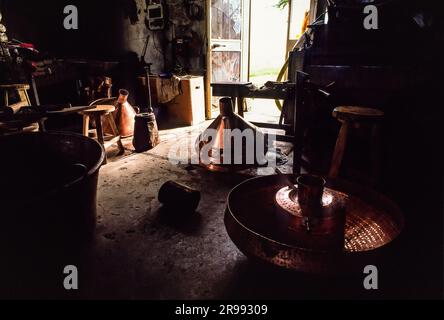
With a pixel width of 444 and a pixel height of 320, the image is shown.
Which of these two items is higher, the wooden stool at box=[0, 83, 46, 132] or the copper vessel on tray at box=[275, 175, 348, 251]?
the wooden stool at box=[0, 83, 46, 132]

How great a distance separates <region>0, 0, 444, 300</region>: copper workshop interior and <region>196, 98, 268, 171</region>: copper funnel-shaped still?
23 millimetres

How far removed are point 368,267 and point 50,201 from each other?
1.98 metres

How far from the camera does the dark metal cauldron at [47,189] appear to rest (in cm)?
160

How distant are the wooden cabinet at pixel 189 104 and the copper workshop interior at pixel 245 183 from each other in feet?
4.45

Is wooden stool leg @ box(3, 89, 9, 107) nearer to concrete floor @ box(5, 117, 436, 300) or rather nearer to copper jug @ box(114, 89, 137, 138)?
copper jug @ box(114, 89, 137, 138)

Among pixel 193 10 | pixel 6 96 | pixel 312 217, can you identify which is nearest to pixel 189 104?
pixel 193 10

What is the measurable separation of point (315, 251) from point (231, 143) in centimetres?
291

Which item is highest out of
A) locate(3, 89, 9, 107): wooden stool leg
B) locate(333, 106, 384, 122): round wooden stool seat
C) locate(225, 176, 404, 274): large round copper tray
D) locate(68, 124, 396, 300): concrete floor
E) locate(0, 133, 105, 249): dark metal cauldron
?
locate(3, 89, 9, 107): wooden stool leg

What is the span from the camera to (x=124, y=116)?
6.01 meters

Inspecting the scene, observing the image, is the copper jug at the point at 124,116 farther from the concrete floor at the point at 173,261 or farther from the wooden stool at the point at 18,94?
the concrete floor at the point at 173,261

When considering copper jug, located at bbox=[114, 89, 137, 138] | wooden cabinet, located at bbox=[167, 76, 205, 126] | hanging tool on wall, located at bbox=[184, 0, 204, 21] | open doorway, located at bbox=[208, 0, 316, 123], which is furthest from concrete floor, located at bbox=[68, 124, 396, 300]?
hanging tool on wall, located at bbox=[184, 0, 204, 21]

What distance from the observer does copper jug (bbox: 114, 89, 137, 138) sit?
5902 millimetres

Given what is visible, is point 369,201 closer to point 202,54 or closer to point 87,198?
point 87,198
